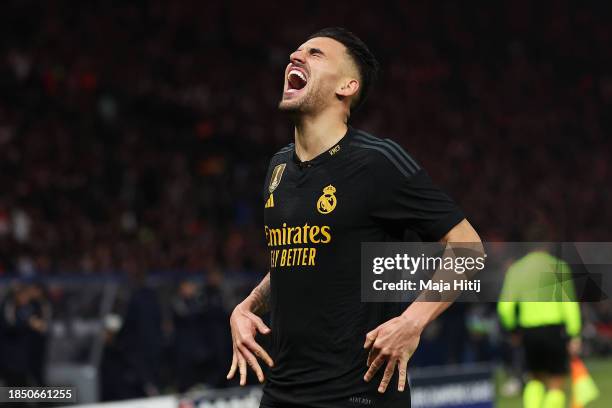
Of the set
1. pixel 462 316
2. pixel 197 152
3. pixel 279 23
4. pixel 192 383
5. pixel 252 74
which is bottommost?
pixel 192 383

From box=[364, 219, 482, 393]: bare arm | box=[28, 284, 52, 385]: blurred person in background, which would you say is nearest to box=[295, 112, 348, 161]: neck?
box=[364, 219, 482, 393]: bare arm

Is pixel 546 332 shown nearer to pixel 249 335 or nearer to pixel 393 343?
pixel 249 335

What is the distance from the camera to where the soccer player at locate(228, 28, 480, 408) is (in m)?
3.37

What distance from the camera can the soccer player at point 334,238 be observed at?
3.37m

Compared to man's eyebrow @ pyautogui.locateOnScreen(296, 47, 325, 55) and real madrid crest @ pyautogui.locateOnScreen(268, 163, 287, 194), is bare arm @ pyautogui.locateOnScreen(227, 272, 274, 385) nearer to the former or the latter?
real madrid crest @ pyautogui.locateOnScreen(268, 163, 287, 194)

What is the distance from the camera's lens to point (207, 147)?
821 inches

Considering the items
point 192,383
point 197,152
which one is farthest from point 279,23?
point 192,383

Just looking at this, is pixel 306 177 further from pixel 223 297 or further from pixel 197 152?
pixel 197 152

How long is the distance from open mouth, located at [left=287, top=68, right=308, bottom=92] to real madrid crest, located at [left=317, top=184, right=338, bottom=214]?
37 centimetres

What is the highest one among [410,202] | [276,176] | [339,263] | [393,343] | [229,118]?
[229,118]

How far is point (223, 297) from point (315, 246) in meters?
10.9

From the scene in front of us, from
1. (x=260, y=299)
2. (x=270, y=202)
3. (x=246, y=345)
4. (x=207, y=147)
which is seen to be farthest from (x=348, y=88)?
(x=207, y=147)

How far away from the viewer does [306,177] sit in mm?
3586

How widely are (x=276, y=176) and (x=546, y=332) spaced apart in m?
5.78
